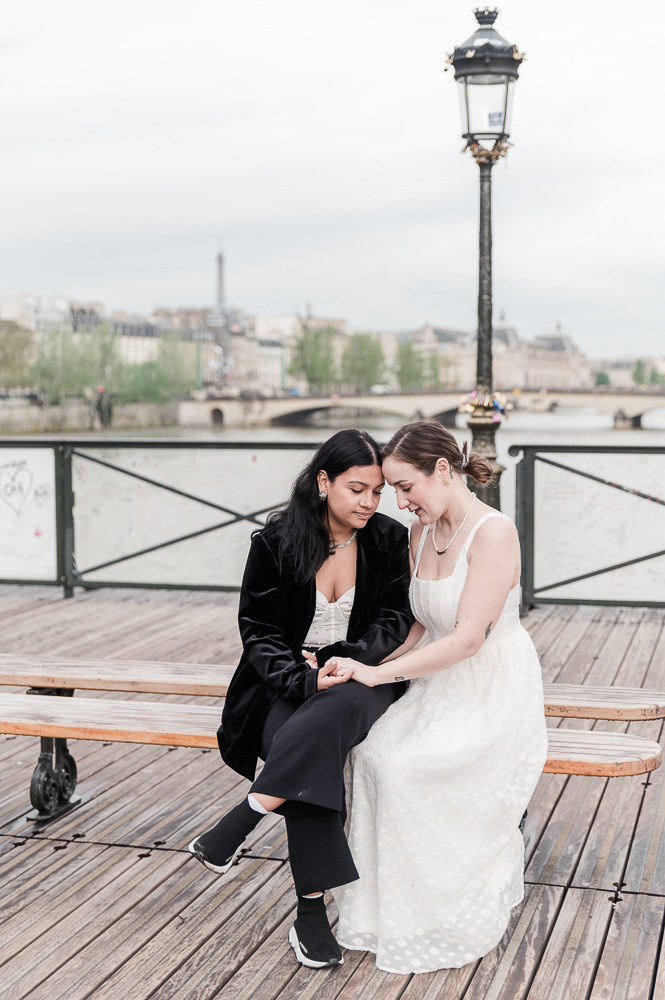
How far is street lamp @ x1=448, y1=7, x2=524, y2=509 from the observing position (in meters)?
5.85

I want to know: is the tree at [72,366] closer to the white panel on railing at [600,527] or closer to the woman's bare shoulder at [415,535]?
the white panel on railing at [600,527]

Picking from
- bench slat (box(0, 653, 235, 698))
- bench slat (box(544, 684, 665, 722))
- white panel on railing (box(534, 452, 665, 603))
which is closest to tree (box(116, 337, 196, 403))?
white panel on railing (box(534, 452, 665, 603))

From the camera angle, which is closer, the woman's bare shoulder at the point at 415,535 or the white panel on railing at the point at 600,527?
the woman's bare shoulder at the point at 415,535

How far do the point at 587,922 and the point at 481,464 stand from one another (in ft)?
4.16

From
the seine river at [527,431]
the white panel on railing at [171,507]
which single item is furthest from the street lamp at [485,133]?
the seine river at [527,431]

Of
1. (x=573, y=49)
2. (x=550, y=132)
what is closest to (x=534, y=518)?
(x=573, y=49)

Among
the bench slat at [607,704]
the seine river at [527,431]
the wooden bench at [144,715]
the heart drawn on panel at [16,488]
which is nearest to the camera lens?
the wooden bench at [144,715]

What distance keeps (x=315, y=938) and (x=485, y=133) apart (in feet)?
15.7

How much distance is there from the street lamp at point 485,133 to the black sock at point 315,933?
3.50 metres

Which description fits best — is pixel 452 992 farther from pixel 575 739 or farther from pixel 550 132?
pixel 550 132

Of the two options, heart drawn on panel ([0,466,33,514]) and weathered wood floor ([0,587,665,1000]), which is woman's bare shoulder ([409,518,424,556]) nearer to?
weathered wood floor ([0,587,665,1000])

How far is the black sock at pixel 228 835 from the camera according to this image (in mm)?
2721

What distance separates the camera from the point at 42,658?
386cm

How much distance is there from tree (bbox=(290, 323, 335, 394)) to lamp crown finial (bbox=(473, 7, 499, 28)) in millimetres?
72324
